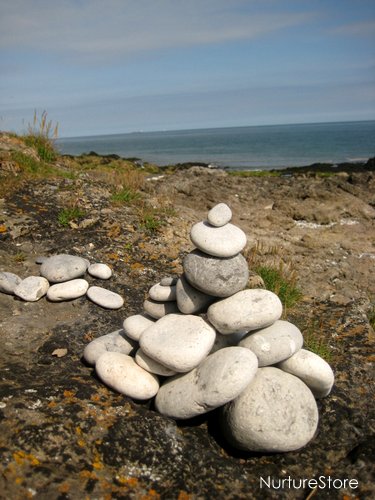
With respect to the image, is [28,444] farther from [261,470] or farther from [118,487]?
[261,470]

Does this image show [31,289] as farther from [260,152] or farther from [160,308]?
[260,152]

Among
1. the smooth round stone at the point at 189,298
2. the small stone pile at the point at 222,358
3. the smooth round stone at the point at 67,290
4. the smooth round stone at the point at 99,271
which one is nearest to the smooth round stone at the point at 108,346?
the small stone pile at the point at 222,358

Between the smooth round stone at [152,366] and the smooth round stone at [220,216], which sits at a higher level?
the smooth round stone at [220,216]

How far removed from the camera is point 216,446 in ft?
12.2

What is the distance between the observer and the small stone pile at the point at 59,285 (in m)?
5.44

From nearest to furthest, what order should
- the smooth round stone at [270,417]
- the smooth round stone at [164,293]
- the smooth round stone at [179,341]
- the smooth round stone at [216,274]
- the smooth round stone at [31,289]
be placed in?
the smooth round stone at [270,417], the smooth round stone at [179,341], the smooth round stone at [216,274], the smooth round stone at [164,293], the smooth round stone at [31,289]

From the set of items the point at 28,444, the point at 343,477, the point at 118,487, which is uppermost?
the point at 28,444

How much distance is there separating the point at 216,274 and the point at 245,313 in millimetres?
435

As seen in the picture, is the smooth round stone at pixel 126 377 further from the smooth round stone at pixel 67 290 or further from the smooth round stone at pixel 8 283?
the smooth round stone at pixel 8 283

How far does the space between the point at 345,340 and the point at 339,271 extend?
157 inches

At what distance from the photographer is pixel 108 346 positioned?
4363 mm

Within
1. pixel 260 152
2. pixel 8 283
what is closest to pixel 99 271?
pixel 8 283

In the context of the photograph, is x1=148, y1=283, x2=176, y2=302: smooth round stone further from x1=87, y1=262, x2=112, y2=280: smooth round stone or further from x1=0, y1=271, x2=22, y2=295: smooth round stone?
x1=0, y1=271, x2=22, y2=295: smooth round stone

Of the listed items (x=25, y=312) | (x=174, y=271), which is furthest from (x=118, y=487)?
(x=174, y=271)
